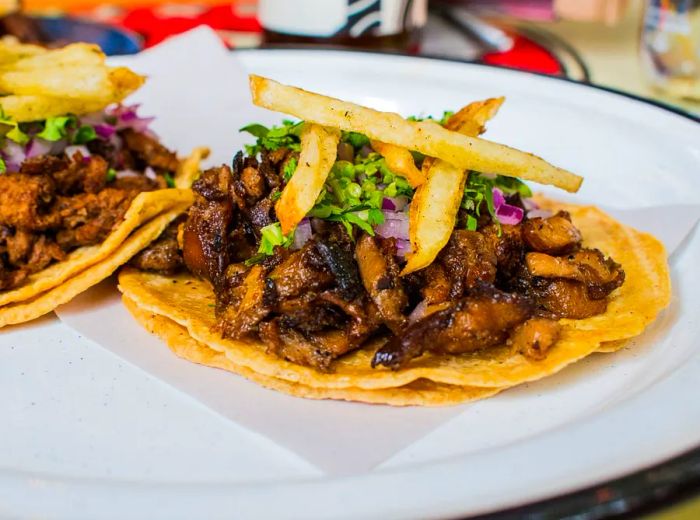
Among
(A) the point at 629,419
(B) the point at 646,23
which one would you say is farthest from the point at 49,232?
(B) the point at 646,23

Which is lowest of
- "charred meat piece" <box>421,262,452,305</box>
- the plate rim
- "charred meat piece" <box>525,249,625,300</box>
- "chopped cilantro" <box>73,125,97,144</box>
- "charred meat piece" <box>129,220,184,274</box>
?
"charred meat piece" <box>129,220,184,274</box>

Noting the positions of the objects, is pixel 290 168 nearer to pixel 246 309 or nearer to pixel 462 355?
pixel 246 309

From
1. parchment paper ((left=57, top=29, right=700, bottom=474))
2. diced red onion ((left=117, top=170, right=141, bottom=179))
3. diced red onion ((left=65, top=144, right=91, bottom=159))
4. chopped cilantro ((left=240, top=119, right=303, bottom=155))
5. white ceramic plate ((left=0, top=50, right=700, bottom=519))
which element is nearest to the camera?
white ceramic plate ((left=0, top=50, right=700, bottom=519))

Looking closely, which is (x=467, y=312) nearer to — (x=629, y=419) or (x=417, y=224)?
(x=417, y=224)

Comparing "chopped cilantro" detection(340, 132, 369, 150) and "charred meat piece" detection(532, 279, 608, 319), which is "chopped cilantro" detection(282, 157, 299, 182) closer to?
"chopped cilantro" detection(340, 132, 369, 150)

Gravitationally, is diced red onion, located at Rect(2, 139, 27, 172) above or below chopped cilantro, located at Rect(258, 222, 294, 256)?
below

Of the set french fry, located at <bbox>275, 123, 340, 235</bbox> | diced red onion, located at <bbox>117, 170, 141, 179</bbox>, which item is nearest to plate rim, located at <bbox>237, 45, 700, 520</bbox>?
french fry, located at <bbox>275, 123, 340, 235</bbox>
